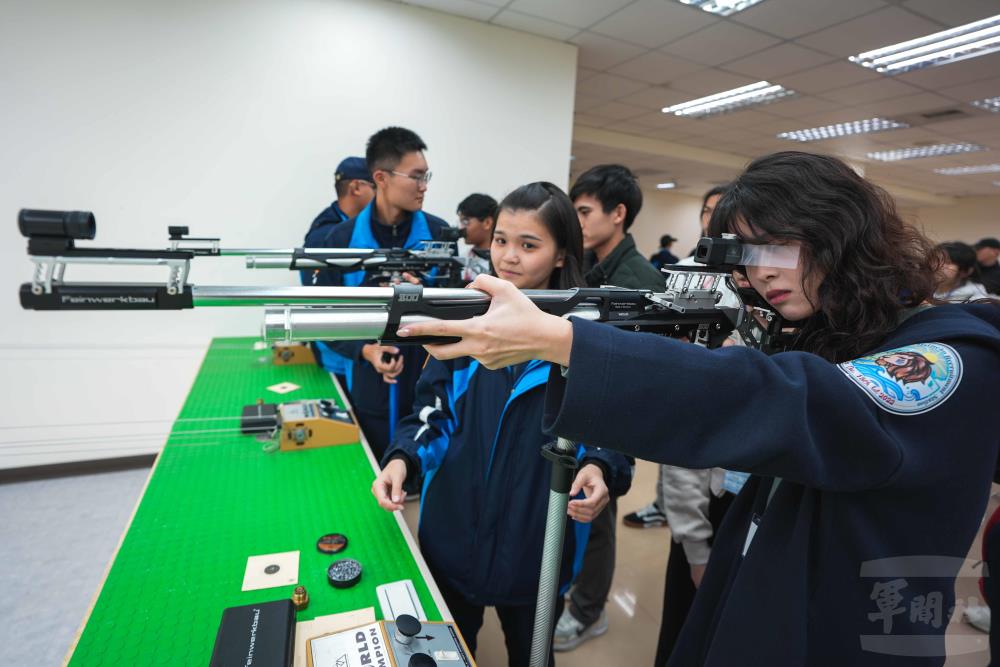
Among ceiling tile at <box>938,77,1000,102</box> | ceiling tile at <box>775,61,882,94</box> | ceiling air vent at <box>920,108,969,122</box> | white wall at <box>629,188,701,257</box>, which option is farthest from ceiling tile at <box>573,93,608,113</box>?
white wall at <box>629,188,701,257</box>

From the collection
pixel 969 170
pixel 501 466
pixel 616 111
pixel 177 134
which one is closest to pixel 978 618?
pixel 501 466

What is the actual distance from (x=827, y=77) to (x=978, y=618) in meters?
4.15

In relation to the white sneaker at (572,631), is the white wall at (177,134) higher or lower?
higher

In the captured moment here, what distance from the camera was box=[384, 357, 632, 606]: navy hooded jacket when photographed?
1168mm

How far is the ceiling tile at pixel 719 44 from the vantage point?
361cm

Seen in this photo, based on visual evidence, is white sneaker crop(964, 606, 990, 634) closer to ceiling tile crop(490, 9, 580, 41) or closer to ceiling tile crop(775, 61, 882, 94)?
ceiling tile crop(775, 61, 882, 94)

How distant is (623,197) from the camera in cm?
209

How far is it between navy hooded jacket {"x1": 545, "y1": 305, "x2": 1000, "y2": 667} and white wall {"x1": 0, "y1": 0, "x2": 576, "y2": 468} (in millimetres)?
3336

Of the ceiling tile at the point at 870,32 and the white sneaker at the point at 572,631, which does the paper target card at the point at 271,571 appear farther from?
the ceiling tile at the point at 870,32

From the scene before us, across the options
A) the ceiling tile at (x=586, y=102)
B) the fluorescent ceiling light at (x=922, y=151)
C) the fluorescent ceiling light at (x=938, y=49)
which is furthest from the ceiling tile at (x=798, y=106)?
the fluorescent ceiling light at (x=922, y=151)

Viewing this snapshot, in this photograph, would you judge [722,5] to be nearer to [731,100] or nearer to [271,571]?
[731,100]

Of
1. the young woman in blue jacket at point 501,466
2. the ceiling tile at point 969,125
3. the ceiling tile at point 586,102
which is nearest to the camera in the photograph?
the young woman in blue jacket at point 501,466

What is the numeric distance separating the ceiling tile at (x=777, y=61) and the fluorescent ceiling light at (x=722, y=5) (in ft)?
2.48

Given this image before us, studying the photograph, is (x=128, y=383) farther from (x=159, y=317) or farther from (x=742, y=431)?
(x=742, y=431)
